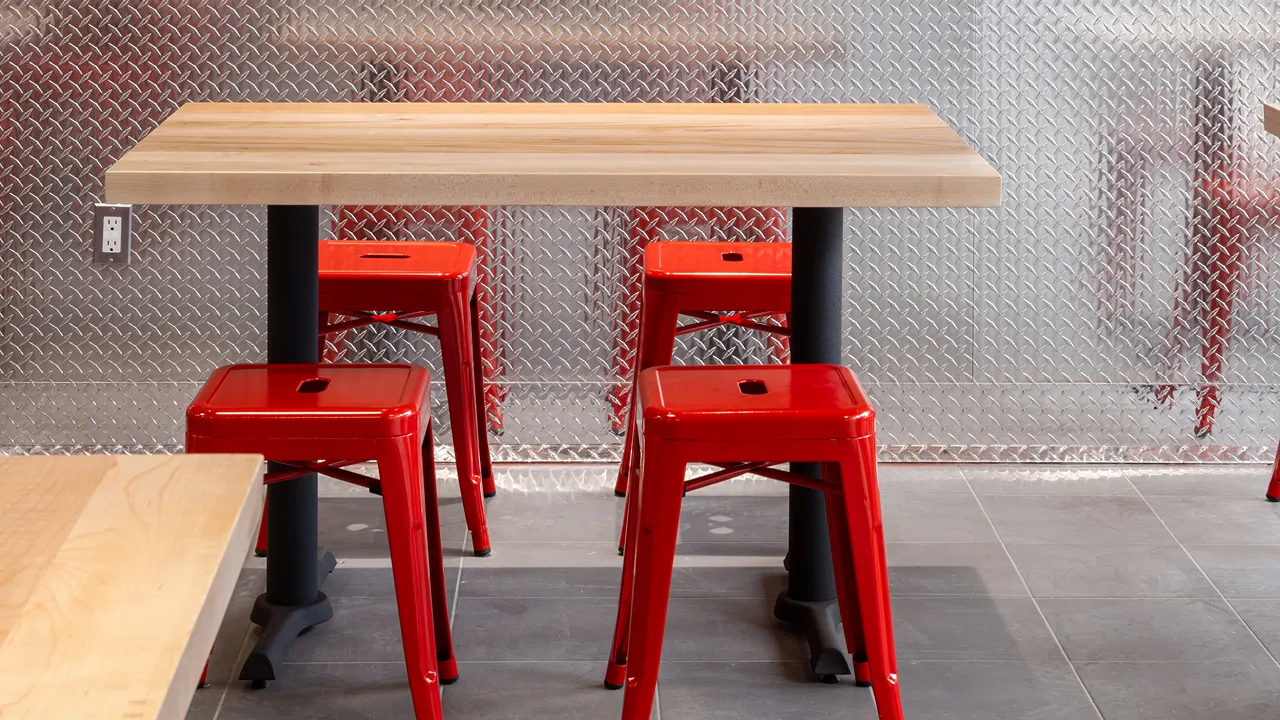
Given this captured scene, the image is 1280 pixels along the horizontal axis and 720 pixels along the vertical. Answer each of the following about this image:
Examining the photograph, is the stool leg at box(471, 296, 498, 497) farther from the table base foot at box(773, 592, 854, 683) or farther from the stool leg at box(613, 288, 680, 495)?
the table base foot at box(773, 592, 854, 683)

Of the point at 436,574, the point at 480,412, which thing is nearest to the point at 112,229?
the point at 480,412

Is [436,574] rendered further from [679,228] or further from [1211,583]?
[1211,583]

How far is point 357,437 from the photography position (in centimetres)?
214

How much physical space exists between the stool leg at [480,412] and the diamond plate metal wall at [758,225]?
323 millimetres

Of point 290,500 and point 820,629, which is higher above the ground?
point 290,500

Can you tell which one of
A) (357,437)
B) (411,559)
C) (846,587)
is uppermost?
(357,437)

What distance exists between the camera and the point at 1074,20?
3.69m

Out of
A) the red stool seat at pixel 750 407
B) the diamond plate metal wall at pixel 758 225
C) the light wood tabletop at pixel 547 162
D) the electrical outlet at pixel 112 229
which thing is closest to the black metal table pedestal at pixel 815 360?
the light wood tabletop at pixel 547 162

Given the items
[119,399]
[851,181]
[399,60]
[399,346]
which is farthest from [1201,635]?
[119,399]

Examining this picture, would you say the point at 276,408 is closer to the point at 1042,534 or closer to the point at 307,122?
the point at 307,122

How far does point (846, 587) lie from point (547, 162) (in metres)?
0.99

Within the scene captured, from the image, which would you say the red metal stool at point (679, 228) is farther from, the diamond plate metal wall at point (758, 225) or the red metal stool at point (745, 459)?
the red metal stool at point (745, 459)

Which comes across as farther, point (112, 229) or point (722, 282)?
point (112, 229)

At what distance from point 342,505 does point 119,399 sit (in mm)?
947
